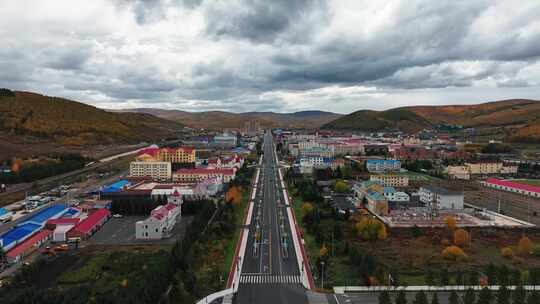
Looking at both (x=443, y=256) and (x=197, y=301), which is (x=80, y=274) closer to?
(x=197, y=301)

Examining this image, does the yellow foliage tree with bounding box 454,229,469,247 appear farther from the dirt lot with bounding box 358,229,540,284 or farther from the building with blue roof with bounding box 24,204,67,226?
the building with blue roof with bounding box 24,204,67,226

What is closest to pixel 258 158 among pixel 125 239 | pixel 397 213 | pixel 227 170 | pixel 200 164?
pixel 200 164

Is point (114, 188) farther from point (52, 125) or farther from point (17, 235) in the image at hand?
point (52, 125)

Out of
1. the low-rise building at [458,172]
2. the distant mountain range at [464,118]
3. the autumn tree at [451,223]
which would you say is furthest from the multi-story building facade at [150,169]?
the distant mountain range at [464,118]

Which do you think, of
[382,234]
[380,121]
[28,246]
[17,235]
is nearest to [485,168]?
[382,234]

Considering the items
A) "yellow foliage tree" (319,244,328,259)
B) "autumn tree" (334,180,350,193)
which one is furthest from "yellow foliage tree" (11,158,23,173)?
"yellow foliage tree" (319,244,328,259)

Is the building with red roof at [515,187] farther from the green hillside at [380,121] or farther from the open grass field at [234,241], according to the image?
the green hillside at [380,121]
